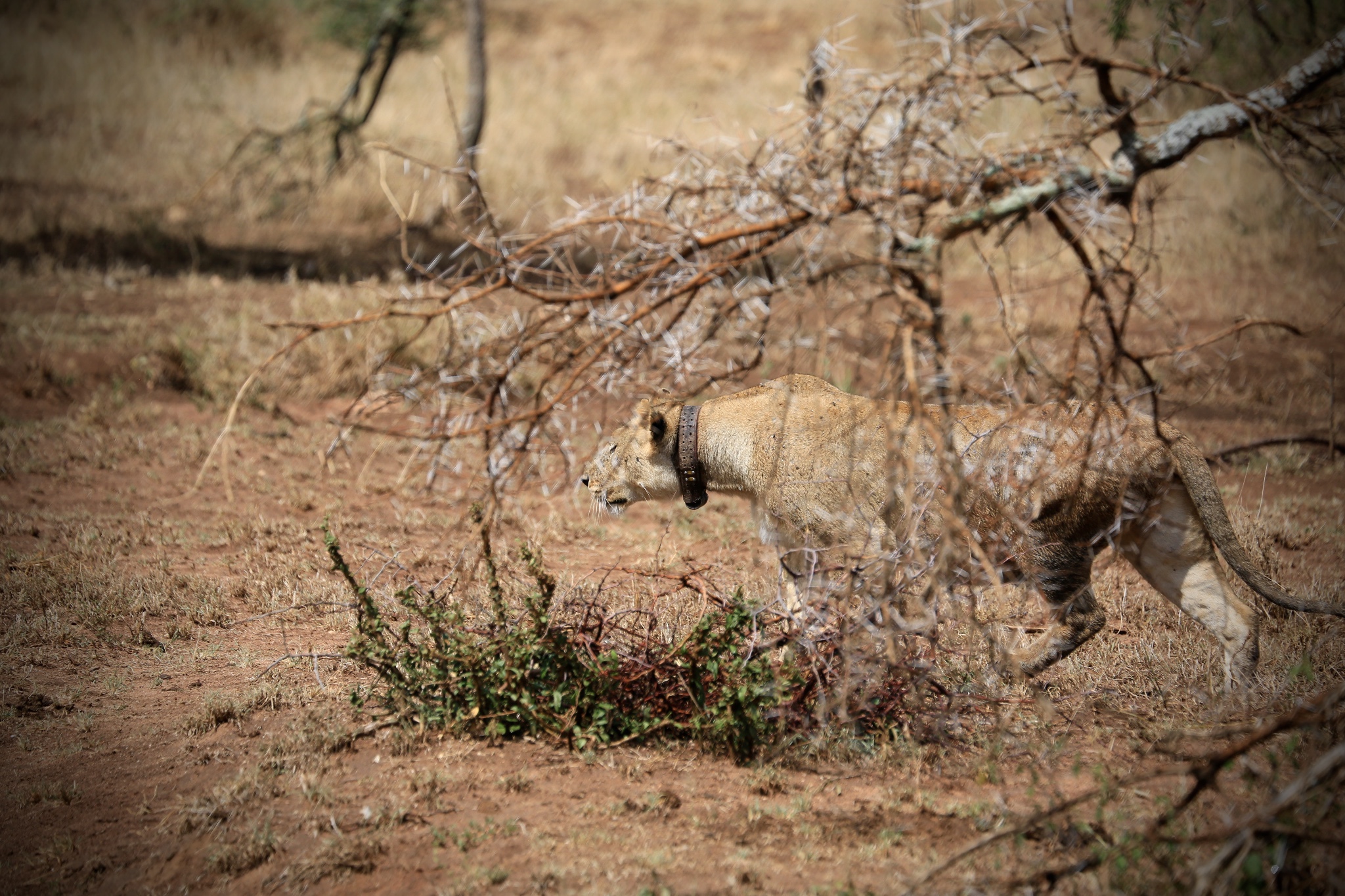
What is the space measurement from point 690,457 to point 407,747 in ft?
6.82

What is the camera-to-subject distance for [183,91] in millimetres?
21766

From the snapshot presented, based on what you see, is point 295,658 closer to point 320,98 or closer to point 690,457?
point 690,457

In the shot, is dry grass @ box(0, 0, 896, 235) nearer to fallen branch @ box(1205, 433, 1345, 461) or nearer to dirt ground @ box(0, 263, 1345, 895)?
fallen branch @ box(1205, 433, 1345, 461)

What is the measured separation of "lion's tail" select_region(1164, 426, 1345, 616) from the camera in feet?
15.8

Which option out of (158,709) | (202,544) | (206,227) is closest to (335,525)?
(202,544)

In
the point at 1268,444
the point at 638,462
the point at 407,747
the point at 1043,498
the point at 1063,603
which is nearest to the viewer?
the point at 407,747

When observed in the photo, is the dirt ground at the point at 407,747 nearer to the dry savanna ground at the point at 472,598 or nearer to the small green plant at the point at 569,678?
the dry savanna ground at the point at 472,598

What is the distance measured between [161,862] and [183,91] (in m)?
22.2

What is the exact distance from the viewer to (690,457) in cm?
540

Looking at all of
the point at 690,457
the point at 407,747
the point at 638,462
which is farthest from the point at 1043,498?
the point at 407,747

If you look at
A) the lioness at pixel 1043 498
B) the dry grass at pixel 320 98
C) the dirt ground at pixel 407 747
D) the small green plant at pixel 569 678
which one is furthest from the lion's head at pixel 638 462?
the dry grass at pixel 320 98

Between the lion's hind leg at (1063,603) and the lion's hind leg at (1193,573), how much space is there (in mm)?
276

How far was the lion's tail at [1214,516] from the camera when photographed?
190 inches

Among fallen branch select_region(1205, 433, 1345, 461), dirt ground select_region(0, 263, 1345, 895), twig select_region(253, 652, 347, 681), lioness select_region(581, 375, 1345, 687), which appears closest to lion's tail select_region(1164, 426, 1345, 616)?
lioness select_region(581, 375, 1345, 687)
